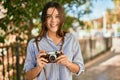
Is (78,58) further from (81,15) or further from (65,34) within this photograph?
(81,15)

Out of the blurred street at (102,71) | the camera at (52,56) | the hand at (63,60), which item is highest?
the camera at (52,56)

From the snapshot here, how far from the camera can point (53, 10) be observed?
8.38 feet

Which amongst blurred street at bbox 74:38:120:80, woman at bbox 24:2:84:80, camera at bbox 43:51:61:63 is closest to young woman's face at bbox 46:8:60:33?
woman at bbox 24:2:84:80

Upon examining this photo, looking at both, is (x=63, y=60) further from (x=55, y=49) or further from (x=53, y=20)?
(x=53, y=20)

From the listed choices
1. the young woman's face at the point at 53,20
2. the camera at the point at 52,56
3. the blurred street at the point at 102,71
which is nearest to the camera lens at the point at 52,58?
the camera at the point at 52,56

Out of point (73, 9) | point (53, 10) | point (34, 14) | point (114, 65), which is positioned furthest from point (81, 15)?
point (53, 10)

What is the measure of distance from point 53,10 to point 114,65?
11418 millimetres

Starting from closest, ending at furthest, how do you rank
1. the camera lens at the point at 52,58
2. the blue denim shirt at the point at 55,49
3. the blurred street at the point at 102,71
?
the camera lens at the point at 52,58, the blue denim shirt at the point at 55,49, the blurred street at the point at 102,71

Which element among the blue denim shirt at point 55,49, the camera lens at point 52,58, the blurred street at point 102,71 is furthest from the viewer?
the blurred street at point 102,71

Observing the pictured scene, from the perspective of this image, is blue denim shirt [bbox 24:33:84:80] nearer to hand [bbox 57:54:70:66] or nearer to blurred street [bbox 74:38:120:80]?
hand [bbox 57:54:70:66]

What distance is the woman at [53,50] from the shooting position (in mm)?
2434

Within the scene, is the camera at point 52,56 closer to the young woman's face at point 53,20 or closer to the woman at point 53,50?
the woman at point 53,50

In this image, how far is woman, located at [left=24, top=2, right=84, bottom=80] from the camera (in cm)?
243

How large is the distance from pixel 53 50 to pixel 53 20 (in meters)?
0.22
